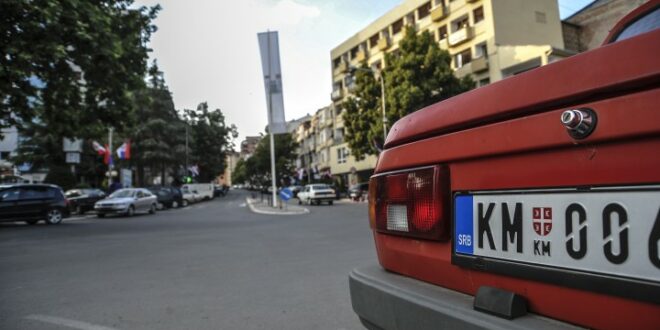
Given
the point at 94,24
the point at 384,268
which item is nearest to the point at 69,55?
the point at 94,24

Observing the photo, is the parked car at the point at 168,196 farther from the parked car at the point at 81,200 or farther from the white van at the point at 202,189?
the white van at the point at 202,189

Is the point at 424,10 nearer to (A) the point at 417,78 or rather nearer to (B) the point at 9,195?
(A) the point at 417,78

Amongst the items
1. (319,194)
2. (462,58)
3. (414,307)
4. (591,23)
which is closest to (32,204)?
(319,194)

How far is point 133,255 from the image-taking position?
8.93 meters

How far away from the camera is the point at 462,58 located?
35.2 m

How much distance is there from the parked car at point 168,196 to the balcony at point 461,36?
2524 cm

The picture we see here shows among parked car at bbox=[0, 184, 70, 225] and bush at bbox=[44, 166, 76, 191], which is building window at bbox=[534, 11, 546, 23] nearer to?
parked car at bbox=[0, 184, 70, 225]

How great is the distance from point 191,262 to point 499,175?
7.04m

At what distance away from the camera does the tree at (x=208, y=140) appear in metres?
68.9

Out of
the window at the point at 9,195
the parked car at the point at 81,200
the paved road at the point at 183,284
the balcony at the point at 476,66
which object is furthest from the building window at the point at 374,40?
the paved road at the point at 183,284

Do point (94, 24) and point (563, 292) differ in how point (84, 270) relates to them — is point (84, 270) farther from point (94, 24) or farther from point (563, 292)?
point (94, 24)

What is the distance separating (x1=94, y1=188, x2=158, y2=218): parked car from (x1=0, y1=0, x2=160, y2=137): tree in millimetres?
7226

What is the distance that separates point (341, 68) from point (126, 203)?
34042mm

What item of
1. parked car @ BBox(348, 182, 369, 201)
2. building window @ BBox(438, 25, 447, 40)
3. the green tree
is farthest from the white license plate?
the green tree
